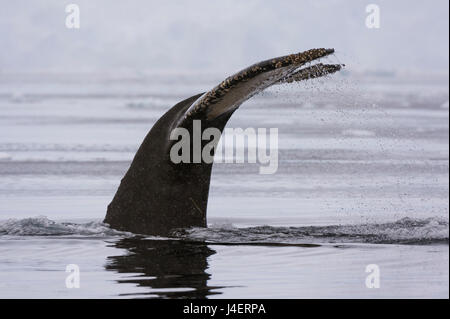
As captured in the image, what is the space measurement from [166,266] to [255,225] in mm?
3030

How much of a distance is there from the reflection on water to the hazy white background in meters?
116

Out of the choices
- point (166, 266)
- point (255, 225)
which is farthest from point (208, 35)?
point (166, 266)

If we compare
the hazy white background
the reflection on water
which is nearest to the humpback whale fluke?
the reflection on water

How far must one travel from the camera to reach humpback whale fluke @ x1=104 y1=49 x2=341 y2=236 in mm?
8773

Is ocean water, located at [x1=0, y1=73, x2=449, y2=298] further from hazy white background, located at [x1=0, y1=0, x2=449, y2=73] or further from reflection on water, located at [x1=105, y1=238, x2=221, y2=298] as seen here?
hazy white background, located at [x1=0, y1=0, x2=449, y2=73]

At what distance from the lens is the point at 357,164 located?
18891 millimetres

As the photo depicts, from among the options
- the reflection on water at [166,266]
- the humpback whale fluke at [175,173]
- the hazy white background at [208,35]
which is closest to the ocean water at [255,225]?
the reflection on water at [166,266]

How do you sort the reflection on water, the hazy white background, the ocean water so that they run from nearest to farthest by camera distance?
the reflection on water → the ocean water → the hazy white background

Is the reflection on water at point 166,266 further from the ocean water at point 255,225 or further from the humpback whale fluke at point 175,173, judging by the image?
the humpback whale fluke at point 175,173

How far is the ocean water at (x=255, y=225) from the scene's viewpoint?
8453mm

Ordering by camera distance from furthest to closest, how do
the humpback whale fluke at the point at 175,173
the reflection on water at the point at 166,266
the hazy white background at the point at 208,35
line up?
the hazy white background at the point at 208,35
the humpback whale fluke at the point at 175,173
the reflection on water at the point at 166,266

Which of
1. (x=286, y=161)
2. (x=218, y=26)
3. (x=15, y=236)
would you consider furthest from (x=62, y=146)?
(x=218, y=26)

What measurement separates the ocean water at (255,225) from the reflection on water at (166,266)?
0.01 metres
